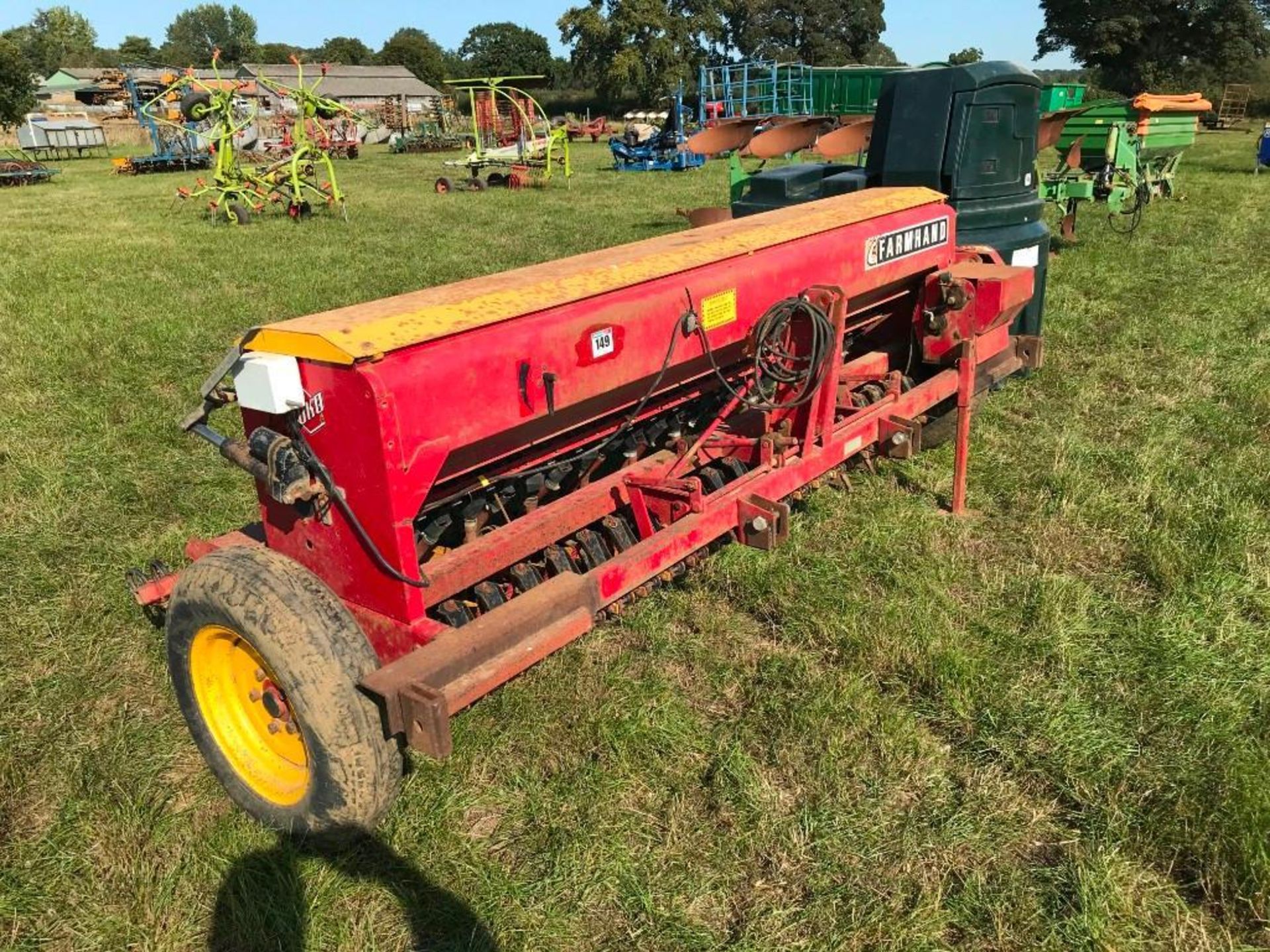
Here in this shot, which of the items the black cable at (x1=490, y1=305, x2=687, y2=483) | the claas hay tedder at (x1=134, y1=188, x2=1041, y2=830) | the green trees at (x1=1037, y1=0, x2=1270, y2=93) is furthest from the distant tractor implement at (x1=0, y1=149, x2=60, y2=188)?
the green trees at (x1=1037, y1=0, x2=1270, y2=93)

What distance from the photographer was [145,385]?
6551mm

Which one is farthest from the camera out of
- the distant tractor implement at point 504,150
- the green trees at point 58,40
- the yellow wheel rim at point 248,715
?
the green trees at point 58,40

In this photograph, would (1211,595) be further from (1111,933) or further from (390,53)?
(390,53)

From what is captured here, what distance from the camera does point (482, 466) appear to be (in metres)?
2.79

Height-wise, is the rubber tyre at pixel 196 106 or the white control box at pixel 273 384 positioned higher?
the rubber tyre at pixel 196 106

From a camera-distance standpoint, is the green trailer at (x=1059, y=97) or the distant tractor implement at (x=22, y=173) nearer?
the green trailer at (x=1059, y=97)

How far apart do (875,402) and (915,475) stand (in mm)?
1043

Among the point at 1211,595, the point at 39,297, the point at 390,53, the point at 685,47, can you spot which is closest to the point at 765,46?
the point at 685,47

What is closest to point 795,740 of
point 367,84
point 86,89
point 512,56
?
point 367,84

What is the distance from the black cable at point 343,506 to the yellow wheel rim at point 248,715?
53cm

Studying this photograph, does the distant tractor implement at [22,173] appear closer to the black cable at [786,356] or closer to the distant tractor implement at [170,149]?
the distant tractor implement at [170,149]

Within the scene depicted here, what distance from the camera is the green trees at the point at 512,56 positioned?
81125 mm

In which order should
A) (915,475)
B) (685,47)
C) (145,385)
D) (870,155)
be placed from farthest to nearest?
(685,47) < (145,385) < (870,155) < (915,475)

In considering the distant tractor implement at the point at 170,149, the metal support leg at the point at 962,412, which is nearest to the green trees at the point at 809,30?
the distant tractor implement at the point at 170,149
